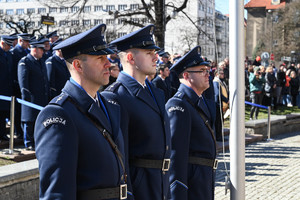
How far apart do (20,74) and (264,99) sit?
1406cm

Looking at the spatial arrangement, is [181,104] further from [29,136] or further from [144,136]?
[29,136]

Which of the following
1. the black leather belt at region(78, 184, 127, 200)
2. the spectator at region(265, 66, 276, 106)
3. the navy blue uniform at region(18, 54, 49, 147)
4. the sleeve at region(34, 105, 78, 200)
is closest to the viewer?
the sleeve at region(34, 105, 78, 200)

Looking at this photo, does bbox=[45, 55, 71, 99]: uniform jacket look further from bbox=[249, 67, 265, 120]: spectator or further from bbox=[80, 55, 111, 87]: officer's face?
bbox=[249, 67, 265, 120]: spectator

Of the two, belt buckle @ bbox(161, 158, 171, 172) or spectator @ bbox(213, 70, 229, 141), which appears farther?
spectator @ bbox(213, 70, 229, 141)

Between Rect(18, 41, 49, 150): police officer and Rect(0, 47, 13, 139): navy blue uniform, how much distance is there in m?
0.67

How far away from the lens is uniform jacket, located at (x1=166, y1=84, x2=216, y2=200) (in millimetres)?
4340

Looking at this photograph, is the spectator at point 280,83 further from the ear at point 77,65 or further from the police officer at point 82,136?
the ear at point 77,65

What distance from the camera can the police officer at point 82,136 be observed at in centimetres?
277

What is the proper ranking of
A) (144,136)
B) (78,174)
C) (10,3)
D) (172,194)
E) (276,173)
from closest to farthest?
(78,174) → (144,136) → (172,194) → (276,173) → (10,3)

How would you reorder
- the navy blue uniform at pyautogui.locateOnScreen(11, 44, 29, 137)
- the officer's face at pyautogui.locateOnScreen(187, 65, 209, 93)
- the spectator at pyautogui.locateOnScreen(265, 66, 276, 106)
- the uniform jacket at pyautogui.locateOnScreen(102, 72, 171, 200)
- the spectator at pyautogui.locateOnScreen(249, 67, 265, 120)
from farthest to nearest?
the spectator at pyautogui.locateOnScreen(265, 66, 276, 106) → the spectator at pyautogui.locateOnScreen(249, 67, 265, 120) → the navy blue uniform at pyautogui.locateOnScreen(11, 44, 29, 137) → the officer's face at pyautogui.locateOnScreen(187, 65, 209, 93) → the uniform jacket at pyautogui.locateOnScreen(102, 72, 171, 200)

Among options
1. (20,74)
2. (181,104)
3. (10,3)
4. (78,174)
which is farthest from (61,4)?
(10,3)

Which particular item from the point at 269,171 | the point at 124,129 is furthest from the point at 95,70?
the point at 269,171

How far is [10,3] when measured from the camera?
114 meters

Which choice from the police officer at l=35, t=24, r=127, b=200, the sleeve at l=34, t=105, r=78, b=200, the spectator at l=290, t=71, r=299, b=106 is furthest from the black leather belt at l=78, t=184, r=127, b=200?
the spectator at l=290, t=71, r=299, b=106
